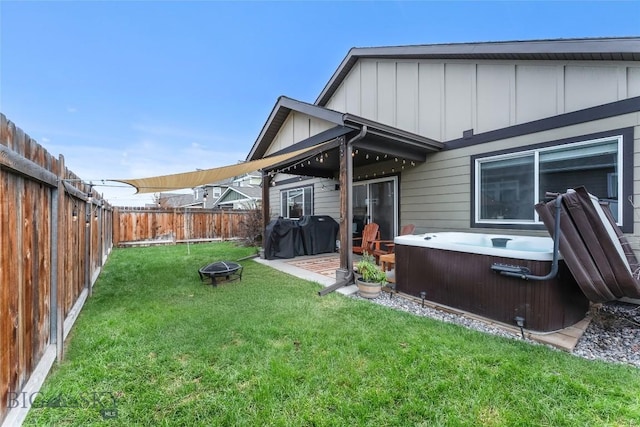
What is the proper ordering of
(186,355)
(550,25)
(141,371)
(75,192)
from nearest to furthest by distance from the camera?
(141,371) → (186,355) → (75,192) → (550,25)

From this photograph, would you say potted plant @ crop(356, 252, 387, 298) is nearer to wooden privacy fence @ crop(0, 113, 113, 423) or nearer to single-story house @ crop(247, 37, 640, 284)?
single-story house @ crop(247, 37, 640, 284)

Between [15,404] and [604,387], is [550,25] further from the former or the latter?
[15,404]

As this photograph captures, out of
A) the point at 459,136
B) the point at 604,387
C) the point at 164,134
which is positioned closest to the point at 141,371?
the point at 604,387

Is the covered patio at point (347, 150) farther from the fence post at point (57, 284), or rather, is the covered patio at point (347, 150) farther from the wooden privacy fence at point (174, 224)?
the wooden privacy fence at point (174, 224)

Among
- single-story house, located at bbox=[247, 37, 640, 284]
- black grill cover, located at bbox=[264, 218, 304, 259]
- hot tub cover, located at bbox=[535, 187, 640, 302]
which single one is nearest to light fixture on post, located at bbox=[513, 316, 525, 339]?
hot tub cover, located at bbox=[535, 187, 640, 302]

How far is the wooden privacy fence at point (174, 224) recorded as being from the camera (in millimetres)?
10961

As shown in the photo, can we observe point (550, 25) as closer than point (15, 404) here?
No

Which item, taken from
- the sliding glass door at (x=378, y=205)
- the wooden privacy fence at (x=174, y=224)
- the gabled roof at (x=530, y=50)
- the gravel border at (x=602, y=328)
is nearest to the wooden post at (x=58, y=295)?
the gravel border at (x=602, y=328)

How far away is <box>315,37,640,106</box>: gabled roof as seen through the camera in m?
3.65

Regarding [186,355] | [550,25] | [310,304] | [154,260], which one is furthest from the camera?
[154,260]

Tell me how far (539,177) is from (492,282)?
244 cm

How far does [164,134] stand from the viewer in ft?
55.9

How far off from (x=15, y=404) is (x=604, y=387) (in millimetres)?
3974

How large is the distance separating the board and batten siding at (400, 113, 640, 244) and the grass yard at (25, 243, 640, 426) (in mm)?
3091
